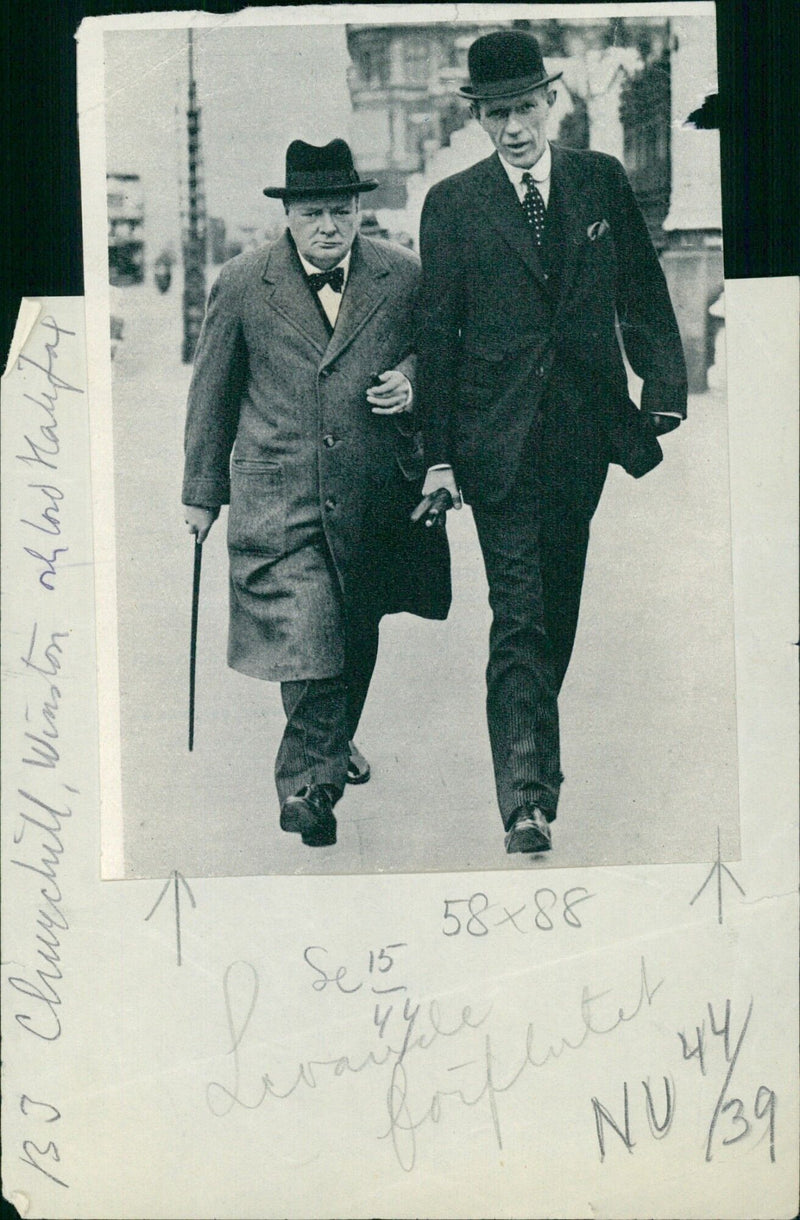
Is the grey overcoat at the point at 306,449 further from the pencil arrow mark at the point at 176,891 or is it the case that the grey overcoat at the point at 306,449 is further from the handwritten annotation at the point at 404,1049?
the handwritten annotation at the point at 404,1049

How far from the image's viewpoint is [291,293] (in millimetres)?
2021

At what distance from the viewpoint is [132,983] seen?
2033 mm

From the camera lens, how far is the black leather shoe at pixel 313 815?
202cm

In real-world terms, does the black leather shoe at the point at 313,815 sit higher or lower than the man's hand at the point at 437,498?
lower

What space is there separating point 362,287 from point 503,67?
44 centimetres

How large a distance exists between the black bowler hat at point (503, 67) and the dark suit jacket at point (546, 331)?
0.36 ft

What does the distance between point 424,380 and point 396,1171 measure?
1.35 meters

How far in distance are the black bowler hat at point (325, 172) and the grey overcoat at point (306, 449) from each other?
0.28 ft

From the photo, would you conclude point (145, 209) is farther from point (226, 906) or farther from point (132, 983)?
point (132, 983)

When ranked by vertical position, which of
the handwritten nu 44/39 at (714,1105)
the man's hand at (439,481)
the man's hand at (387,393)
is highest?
the man's hand at (387,393)

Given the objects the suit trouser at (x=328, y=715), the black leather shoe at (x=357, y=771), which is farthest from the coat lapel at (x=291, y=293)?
the black leather shoe at (x=357, y=771)

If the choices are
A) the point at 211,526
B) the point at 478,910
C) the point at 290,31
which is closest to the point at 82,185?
the point at 290,31

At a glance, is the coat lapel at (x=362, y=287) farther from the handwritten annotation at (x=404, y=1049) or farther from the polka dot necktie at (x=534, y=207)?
the handwritten annotation at (x=404, y=1049)

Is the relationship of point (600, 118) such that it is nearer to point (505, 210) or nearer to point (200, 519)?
point (505, 210)
